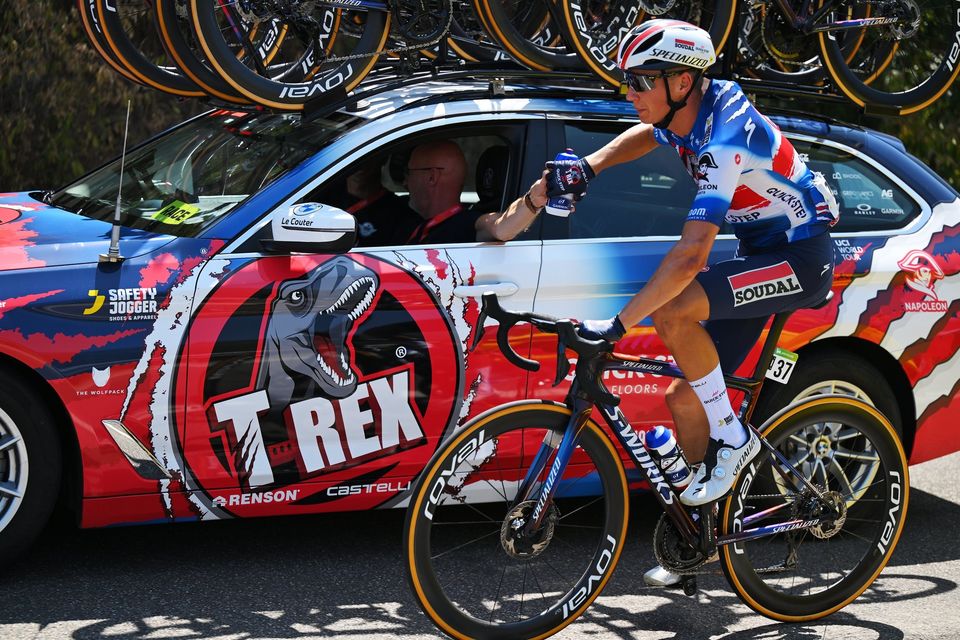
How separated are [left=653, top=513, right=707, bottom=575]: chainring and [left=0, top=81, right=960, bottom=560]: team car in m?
0.61

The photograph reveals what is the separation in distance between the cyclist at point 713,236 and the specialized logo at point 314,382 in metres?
0.84

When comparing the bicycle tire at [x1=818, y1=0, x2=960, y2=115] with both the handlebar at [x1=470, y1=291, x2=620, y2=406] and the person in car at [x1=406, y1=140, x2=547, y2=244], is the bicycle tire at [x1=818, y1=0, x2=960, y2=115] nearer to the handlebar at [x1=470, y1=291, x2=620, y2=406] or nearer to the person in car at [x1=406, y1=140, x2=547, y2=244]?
the person in car at [x1=406, y1=140, x2=547, y2=244]

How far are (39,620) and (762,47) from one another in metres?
4.15

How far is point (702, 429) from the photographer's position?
4.54 meters

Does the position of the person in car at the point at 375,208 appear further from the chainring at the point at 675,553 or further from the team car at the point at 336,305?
the chainring at the point at 675,553

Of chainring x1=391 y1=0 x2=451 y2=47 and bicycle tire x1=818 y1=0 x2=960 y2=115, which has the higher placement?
chainring x1=391 y1=0 x2=451 y2=47

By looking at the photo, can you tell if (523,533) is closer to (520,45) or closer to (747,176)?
(747,176)

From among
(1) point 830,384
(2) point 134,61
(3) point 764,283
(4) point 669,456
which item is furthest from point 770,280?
(2) point 134,61

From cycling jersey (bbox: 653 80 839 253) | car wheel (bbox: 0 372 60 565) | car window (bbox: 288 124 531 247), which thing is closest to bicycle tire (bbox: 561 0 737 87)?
car window (bbox: 288 124 531 247)

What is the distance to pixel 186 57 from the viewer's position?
520 centimetres

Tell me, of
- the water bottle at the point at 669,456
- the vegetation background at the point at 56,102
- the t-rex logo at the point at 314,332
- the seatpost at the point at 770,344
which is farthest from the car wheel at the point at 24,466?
the vegetation background at the point at 56,102

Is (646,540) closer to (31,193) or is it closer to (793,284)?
(793,284)

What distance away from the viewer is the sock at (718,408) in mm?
4371

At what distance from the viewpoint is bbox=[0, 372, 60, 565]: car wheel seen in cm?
459
